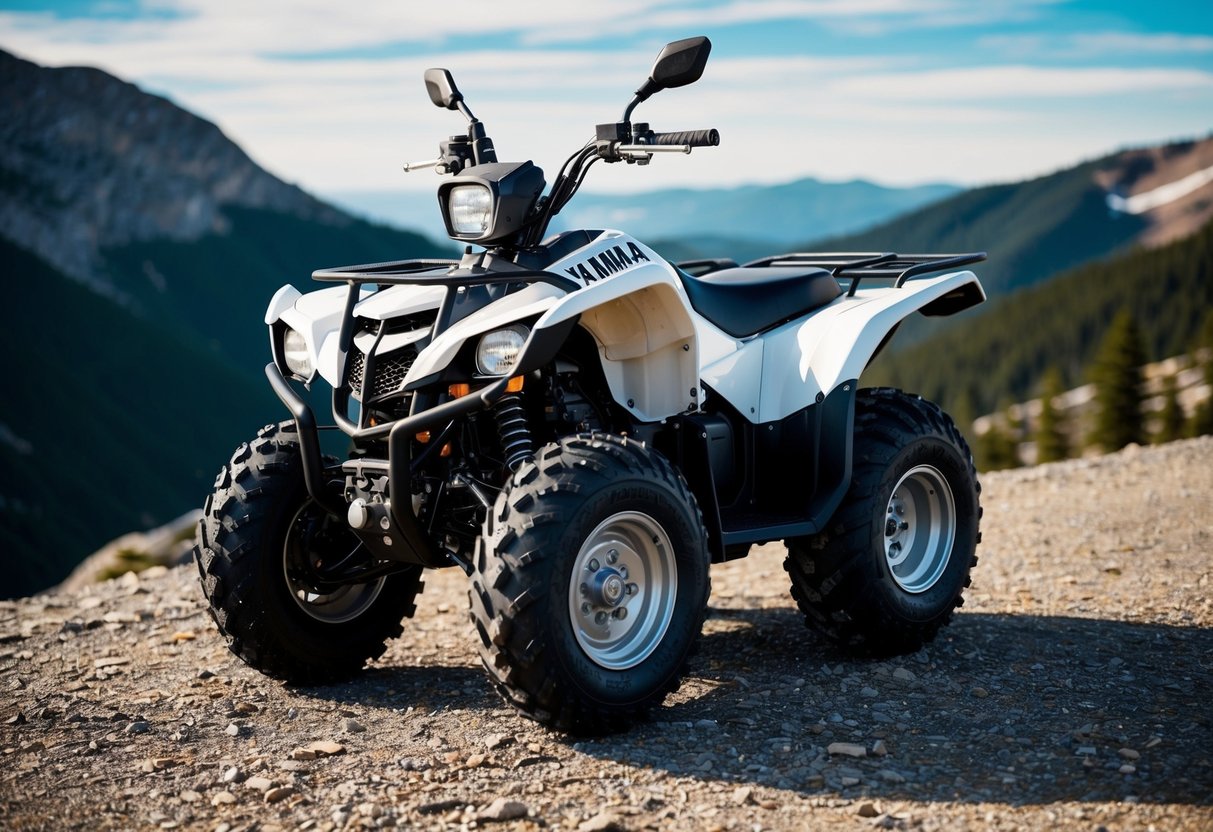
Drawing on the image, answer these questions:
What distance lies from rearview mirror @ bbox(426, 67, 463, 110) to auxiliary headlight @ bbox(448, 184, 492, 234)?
2.75ft

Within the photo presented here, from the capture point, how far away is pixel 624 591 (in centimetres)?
581

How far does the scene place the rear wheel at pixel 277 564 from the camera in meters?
6.24

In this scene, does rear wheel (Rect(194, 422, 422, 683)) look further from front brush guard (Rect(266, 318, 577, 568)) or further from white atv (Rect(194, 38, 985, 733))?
front brush guard (Rect(266, 318, 577, 568))

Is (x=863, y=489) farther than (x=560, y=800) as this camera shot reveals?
Yes

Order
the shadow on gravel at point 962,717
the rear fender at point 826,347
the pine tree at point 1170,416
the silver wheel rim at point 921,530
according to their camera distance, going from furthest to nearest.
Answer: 1. the pine tree at point 1170,416
2. the silver wheel rim at point 921,530
3. the rear fender at point 826,347
4. the shadow on gravel at point 962,717

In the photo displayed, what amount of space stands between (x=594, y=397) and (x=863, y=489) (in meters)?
1.50

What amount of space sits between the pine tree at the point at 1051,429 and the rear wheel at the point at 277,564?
68472 millimetres

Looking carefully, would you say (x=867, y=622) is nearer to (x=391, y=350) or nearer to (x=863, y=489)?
(x=863, y=489)

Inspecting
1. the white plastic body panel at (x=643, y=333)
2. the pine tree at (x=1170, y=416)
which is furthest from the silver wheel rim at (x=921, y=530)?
the pine tree at (x=1170, y=416)

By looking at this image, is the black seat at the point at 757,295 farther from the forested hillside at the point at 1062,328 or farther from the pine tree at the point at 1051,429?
the forested hillside at the point at 1062,328

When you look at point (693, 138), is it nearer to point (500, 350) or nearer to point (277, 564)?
point (500, 350)

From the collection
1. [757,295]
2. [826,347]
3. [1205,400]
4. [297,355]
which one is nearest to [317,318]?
[297,355]

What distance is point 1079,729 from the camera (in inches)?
225

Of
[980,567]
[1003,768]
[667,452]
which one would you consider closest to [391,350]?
[667,452]
